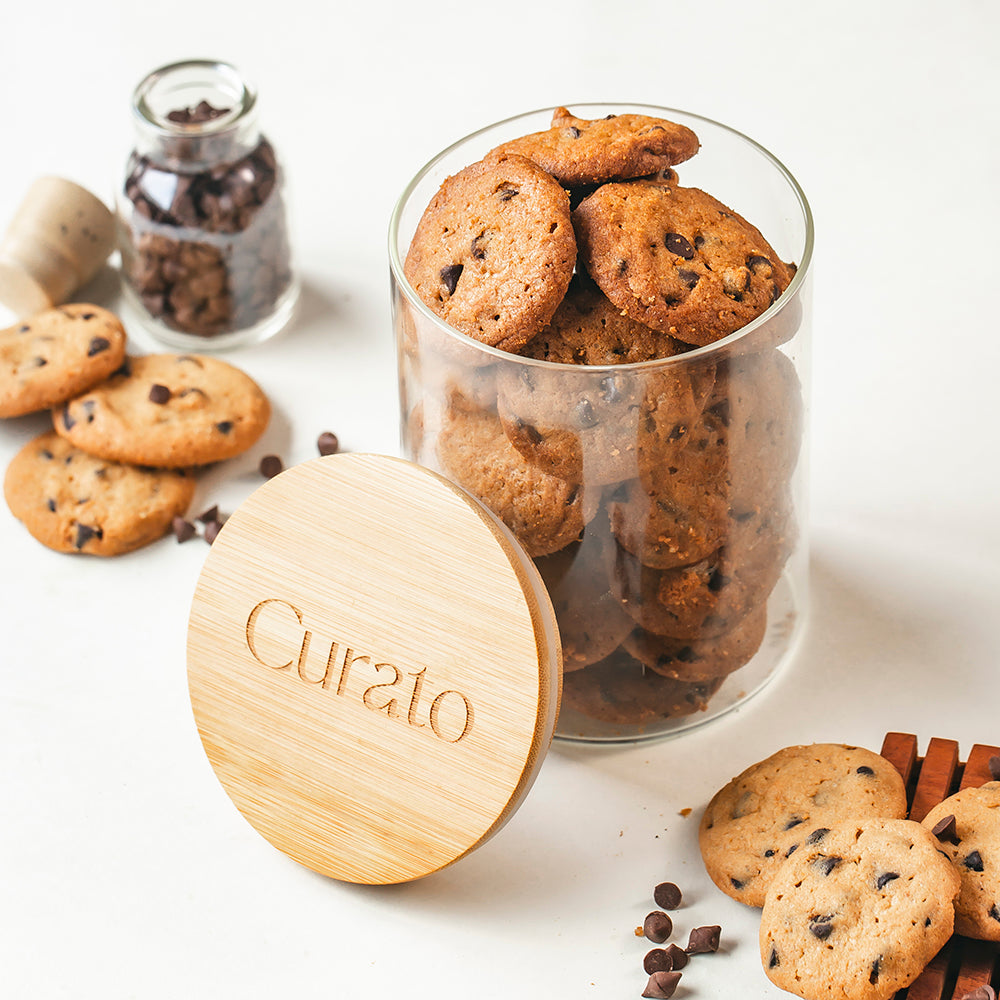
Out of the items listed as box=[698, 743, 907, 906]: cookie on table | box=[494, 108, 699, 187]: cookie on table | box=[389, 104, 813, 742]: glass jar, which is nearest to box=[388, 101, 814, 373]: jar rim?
box=[389, 104, 813, 742]: glass jar

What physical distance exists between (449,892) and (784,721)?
15.8 inches

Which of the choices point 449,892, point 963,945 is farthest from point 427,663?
point 963,945

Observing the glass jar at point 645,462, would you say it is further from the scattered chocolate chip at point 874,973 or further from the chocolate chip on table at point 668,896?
the scattered chocolate chip at point 874,973

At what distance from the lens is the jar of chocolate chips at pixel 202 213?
178cm

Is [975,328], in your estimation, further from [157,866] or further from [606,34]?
[157,866]

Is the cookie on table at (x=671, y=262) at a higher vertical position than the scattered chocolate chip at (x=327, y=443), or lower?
higher

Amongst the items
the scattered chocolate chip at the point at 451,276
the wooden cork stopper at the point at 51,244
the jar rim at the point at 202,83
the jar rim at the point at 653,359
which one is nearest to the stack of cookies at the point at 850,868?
the jar rim at the point at 653,359

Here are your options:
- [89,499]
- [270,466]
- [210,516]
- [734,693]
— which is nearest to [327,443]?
[270,466]

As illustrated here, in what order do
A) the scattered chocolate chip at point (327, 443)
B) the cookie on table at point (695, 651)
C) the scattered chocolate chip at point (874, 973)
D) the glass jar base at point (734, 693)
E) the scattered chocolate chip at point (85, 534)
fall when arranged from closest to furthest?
the scattered chocolate chip at point (874, 973)
the cookie on table at point (695, 651)
the glass jar base at point (734, 693)
the scattered chocolate chip at point (85, 534)
the scattered chocolate chip at point (327, 443)

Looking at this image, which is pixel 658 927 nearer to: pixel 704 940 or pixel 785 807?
pixel 704 940

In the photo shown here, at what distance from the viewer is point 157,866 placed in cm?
133

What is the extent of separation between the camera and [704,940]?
1.22 m

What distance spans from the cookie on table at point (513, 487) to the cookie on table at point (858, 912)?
0.35m

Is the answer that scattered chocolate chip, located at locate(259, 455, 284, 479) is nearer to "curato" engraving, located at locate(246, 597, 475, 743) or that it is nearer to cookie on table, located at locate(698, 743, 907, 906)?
"curato" engraving, located at locate(246, 597, 475, 743)
